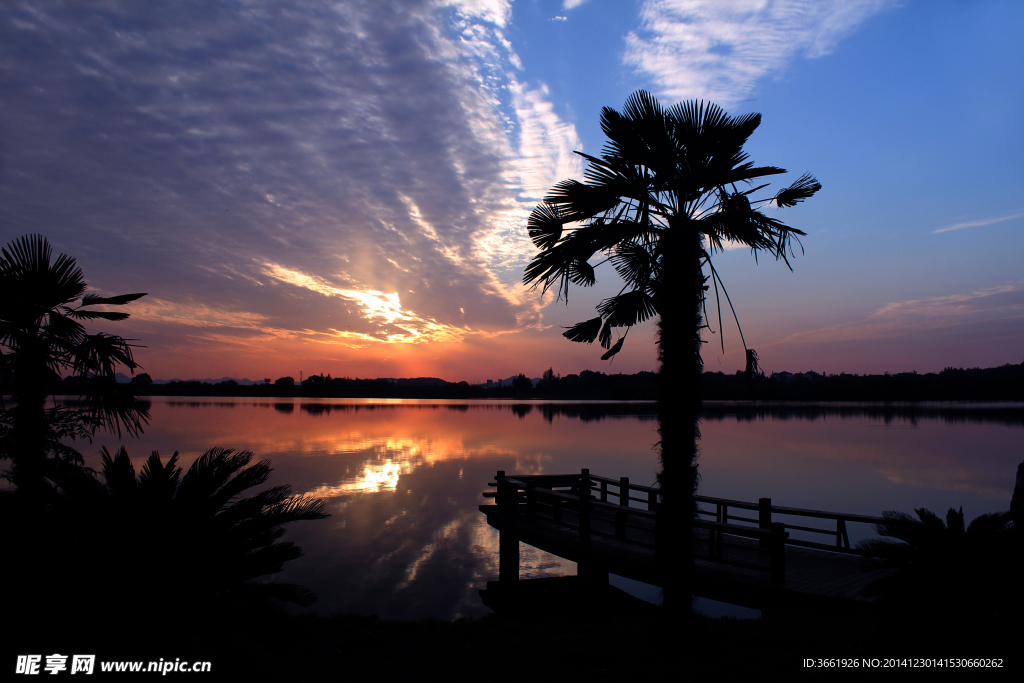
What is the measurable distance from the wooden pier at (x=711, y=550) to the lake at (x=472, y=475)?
1.88 m

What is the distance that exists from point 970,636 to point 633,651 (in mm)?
3212

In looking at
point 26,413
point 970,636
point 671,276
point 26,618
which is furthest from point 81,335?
point 970,636

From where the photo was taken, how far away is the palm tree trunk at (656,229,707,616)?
5977 millimetres

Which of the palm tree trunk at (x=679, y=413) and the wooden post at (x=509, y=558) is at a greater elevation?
the palm tree trunk at (x=679, y=413)

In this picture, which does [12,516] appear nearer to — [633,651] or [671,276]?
[633,651]

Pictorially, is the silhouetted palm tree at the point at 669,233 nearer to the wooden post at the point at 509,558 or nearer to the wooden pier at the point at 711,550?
the wooden pier at the point at 711,550

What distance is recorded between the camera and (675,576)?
19.9 ft

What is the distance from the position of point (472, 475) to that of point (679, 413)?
24.3 metres

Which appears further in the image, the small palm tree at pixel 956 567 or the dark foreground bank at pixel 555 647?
the small palm tree at pixel 956 567

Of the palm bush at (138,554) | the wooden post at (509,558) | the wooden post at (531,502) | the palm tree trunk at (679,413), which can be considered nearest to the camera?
the palm bush at (138,554)

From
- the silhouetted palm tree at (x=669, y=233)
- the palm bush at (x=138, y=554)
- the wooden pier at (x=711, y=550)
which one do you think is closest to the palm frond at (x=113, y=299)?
the palm bush at (x=138, y=554)

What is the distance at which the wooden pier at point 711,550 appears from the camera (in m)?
7.57

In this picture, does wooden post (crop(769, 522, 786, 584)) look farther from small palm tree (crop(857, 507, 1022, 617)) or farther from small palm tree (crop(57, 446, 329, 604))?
small palm tree (crop(57, 446, 329, 604))

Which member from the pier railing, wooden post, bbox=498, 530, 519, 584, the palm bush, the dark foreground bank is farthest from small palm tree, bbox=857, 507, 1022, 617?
wooden post, bbox=498, 530, 519, 584
